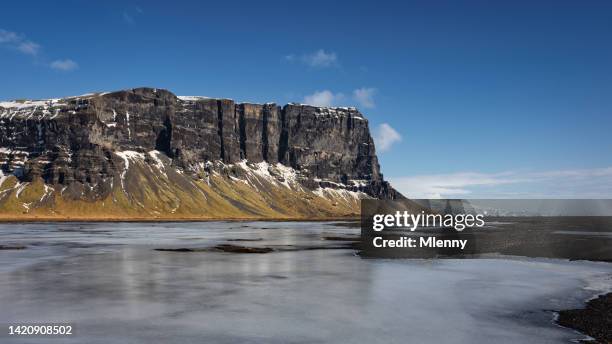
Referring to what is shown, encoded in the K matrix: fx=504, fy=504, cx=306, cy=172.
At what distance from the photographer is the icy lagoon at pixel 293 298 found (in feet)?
80.8

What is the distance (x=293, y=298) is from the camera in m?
34.5

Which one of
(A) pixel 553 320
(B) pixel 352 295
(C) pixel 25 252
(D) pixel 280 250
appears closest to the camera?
(A) pixel 553 320

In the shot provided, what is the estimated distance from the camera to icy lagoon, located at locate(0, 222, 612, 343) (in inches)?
969

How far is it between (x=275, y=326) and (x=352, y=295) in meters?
11.1

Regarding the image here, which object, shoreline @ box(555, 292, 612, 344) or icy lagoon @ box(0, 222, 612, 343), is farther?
shoreline @ box(555, 292, 612, 344)

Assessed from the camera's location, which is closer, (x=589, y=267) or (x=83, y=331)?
(x=83, y=331)

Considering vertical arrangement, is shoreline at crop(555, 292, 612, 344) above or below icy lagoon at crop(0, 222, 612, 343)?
above

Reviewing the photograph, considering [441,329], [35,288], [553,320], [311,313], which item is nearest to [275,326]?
[311,313]

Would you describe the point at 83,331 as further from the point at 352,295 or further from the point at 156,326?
the point at 352,295

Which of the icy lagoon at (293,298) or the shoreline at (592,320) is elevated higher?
the shoreline at (592,320)

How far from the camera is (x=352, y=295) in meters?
35.9

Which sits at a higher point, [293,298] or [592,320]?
[592,320]

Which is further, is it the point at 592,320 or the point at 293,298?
the point at 293,298

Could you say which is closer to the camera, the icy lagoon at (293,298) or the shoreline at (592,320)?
the icy lagoon at (293,298)
